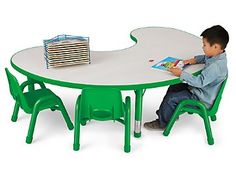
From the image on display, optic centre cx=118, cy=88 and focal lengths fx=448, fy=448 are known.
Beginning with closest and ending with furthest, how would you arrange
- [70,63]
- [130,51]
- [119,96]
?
1. [119,96]
2. [70,63]
3. [130,51]

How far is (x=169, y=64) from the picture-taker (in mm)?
4297

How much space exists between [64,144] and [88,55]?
90cm

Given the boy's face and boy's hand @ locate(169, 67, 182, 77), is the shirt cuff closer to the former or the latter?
boy's hand @ locate(169, 67, 182, 77)

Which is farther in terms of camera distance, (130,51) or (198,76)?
(130,51)

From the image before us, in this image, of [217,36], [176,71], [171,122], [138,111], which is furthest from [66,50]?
[217,36]

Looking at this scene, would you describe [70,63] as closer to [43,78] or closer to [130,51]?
[43,78]

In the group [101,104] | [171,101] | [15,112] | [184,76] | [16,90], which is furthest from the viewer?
[15,112]

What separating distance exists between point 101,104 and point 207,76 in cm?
102

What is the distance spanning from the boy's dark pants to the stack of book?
0.92 m

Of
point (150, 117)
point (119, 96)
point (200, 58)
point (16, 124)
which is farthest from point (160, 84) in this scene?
point (16, 124)

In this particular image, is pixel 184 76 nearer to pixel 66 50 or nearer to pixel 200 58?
pixel 200 58

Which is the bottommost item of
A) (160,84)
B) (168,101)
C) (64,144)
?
(64,144)

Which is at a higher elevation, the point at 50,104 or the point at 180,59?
the point at 180,59

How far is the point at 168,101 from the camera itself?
14.6ft
